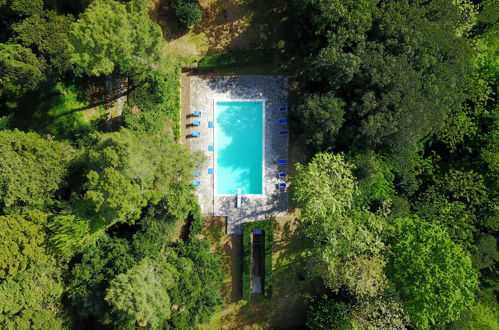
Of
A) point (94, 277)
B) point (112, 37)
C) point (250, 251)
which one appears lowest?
point (94, 277)

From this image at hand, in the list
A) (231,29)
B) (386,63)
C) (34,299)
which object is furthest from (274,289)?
(231,29)

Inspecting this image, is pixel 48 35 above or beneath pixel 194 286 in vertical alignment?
above

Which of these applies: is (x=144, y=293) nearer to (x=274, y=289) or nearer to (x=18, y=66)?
(x=274, y=289)

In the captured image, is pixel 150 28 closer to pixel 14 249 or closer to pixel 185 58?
pixel 185 58

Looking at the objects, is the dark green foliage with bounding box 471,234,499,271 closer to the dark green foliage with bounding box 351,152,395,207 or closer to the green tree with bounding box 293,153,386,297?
the dark green foliage with bounding box 351,152,395,207

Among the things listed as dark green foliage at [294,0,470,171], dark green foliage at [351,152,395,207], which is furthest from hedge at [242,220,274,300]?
dark green foliage at [294,0,470,171]

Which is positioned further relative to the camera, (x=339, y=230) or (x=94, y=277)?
(x=339, y=230)

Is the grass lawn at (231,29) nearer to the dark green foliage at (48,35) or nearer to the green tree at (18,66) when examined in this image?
the dark green foliage at (48,35)
